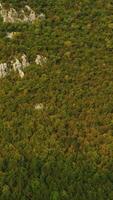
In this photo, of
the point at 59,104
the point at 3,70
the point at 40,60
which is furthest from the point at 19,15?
the point at 59,104

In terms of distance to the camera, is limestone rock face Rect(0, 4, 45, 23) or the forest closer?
the forest

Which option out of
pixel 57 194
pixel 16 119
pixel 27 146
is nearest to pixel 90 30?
pixel 16 119

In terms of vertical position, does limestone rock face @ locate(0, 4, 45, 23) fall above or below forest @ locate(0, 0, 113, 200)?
above

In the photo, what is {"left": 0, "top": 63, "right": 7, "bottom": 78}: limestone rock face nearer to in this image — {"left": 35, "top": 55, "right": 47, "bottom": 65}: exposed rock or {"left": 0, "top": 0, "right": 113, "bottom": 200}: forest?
{"left": 0, "top": 0, "right": 113, "bottom": 200}: forest

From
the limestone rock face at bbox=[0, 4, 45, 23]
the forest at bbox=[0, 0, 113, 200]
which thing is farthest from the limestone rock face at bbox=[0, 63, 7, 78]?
the limestone rock face at bbox=[0, 4, 45, 23]

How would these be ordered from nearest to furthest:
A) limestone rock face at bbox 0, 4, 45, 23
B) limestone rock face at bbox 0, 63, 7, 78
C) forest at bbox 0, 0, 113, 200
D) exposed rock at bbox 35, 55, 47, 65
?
1. forest at bbox 0, 0, 113, 200
2. limestone rock face at bbox 0, 63, 7, 78
3. exposed rock at bbox 35, 55, 47, 65
4. limestone rock face at bbox 0, 4, 45, 23

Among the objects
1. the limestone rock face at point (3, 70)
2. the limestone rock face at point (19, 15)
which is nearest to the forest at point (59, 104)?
the limestone rock face at point (19, 15)

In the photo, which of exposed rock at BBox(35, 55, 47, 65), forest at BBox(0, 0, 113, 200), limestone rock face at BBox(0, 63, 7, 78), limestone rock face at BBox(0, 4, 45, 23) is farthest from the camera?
limestone rock face at BBox(0, 4, 45, 23)

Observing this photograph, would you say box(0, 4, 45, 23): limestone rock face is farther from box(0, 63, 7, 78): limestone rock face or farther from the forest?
box(0, 63, 7, 78): limestone rock face

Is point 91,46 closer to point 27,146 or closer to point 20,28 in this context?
point 20,28
